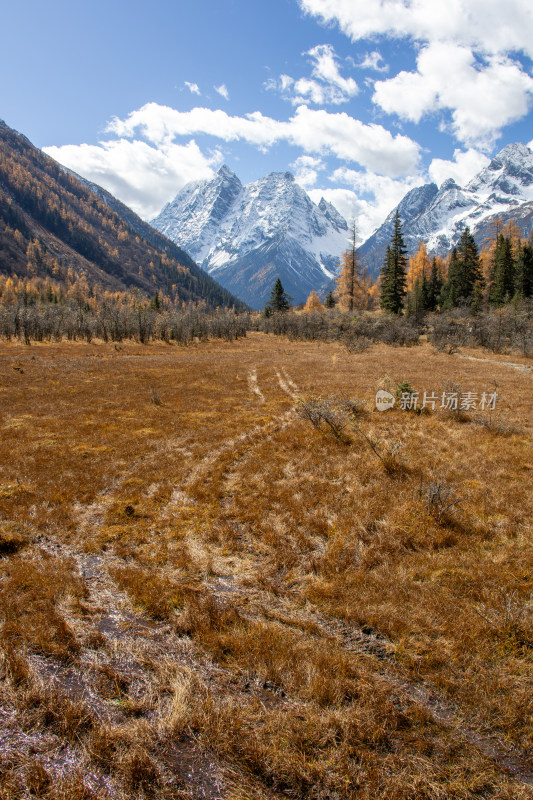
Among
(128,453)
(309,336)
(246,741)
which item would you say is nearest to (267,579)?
(246,741)

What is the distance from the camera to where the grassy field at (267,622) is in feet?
11.5

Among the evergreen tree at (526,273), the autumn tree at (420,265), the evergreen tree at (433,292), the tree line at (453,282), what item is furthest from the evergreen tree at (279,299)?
the evergreen tree at (526,273)

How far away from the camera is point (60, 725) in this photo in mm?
3807

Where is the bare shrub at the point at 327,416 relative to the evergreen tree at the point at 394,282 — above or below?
below

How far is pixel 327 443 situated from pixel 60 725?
1112cm

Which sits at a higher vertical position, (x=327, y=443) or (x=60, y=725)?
(x=327, y=443)

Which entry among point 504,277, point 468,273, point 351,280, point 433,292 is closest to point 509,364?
point 504,277

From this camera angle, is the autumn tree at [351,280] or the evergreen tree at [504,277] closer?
the evergreen tree at [504,277]

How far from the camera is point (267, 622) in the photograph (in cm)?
550

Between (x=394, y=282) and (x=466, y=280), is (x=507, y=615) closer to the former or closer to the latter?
(x=394, y=282)

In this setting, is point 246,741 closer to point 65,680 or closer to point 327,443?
point 65,680

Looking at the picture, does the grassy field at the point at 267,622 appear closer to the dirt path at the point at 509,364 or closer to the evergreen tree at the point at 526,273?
the dirt path at the point at 509,364

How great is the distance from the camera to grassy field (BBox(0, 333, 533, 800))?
137 inches

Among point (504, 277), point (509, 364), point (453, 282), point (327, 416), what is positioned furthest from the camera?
point (453, 282)
